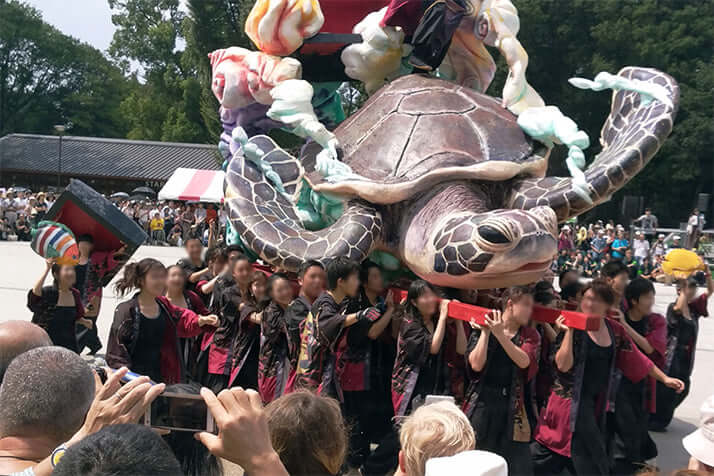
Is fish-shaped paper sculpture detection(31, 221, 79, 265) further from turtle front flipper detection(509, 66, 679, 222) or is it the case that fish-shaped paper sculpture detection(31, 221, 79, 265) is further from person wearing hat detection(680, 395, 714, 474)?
person wearing hat detection(680, 395, 714, 474)

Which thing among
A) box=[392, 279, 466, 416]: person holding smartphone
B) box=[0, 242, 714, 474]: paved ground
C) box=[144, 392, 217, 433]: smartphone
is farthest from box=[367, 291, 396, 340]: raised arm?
box=[144, 392, 217, 433]: smartphone

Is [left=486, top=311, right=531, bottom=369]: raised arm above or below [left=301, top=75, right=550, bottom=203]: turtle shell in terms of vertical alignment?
below

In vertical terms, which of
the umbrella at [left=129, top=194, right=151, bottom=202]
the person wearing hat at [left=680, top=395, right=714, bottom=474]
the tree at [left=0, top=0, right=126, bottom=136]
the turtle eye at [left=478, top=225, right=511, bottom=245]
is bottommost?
the umbrella at [left=129, top=194, right=151, bottom=202]

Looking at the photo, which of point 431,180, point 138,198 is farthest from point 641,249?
point 138,198

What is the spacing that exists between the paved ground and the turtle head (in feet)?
4.96

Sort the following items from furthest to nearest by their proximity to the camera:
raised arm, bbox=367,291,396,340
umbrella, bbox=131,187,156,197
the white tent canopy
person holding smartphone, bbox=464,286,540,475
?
umbrella, bbox=131,187,156,197
the white tent canopy
raised arm, bbox=367,291,396,340
person holding smartphone, bbox=464,286,540,475

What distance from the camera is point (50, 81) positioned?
29453mm

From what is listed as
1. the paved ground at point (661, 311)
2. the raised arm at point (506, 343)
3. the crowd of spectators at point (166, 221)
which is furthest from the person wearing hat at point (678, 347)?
the crowd of spectators at point (166, 221)

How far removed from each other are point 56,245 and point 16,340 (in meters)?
3.00

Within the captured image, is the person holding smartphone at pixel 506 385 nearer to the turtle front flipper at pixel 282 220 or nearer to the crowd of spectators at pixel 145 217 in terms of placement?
the turtle front flipper at pixel 282 220

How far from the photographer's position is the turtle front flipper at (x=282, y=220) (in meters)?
5.68

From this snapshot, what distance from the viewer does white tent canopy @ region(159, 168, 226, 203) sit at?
59.0ft

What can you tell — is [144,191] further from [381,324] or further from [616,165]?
[381,324]

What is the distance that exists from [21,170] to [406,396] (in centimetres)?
3044
